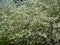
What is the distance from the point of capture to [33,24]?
5676 mm

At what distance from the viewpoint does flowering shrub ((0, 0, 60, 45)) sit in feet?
18.5

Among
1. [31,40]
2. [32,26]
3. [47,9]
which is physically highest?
[47,9]

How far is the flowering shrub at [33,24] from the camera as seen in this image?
18.5 feet

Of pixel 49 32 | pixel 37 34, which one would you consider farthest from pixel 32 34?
pixel 49 32

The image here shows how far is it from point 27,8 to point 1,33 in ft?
3.65

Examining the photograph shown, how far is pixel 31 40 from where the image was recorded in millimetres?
5703

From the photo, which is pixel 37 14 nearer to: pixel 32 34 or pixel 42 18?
pixel 42 18

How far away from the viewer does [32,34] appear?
5.62 metres

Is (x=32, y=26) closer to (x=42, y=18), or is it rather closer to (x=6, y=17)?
(x=42, y=18)

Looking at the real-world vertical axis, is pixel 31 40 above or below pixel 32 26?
below

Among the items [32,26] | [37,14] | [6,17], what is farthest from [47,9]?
[6,17]

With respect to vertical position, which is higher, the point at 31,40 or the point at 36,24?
the point at 36,24

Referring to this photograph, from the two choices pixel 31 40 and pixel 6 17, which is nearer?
pixel 31 40

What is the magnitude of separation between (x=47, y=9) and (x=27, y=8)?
639mm
